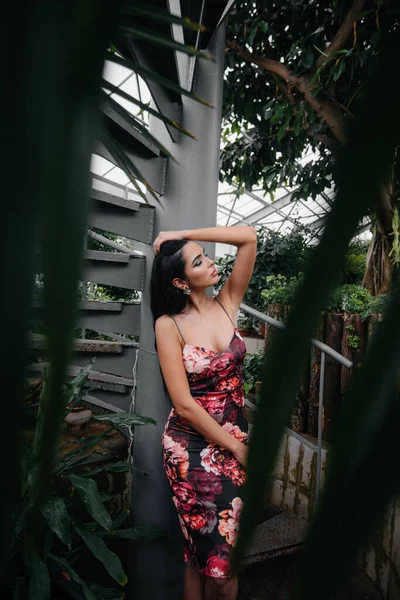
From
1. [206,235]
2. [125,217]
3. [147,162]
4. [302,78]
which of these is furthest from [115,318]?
[302,78]

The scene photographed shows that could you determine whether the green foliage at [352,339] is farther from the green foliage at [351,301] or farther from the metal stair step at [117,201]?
the metal stair step at [117,201]

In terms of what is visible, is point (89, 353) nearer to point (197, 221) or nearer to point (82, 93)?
point (197, 221)

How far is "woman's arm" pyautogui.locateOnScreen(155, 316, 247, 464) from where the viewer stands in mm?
1607

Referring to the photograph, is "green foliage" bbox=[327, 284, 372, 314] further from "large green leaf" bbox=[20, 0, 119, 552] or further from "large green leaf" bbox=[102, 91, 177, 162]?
"large green leaf" bbox=[20, 0, 119, 552]

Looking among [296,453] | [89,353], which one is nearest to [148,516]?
[89,353]

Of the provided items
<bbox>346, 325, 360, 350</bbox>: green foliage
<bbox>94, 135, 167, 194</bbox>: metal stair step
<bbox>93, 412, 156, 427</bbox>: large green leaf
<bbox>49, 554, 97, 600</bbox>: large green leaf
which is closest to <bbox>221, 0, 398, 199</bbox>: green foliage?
<bbox>346, 325, 360, 350</bbox>: green foliage

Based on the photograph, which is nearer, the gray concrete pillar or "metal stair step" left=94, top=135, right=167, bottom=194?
"metal stair step" left=94, top=135, right=167, bottom=194

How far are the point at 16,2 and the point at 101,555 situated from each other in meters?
1.65

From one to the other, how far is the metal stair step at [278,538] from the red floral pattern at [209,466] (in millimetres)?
765

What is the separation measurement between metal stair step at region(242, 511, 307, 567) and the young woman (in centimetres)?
77

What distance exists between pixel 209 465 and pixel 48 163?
1666 millimetres

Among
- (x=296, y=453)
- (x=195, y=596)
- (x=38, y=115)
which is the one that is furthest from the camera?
(x=296, y=453)

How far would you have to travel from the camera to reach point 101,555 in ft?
4.65

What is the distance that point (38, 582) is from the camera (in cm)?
125
